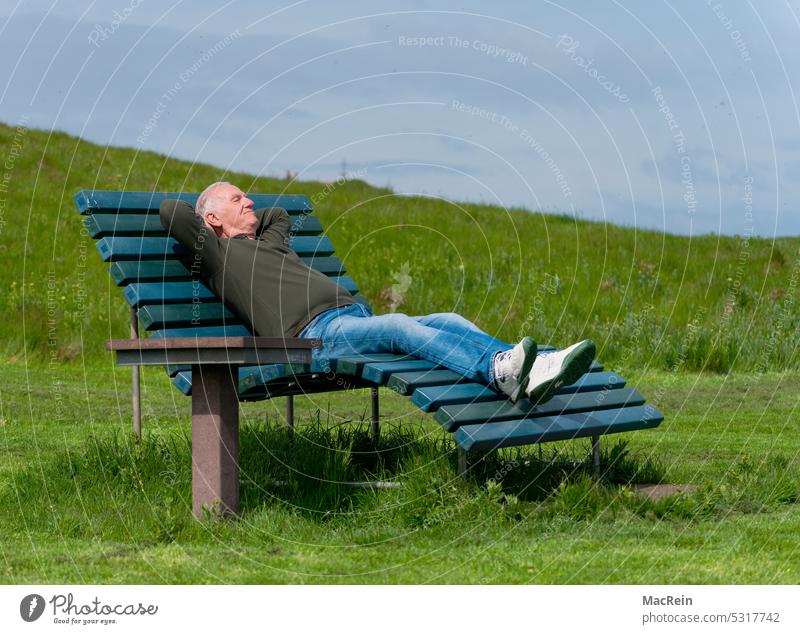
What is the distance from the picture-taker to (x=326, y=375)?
568 centimetres

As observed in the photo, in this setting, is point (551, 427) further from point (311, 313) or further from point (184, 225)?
point (184, 225)

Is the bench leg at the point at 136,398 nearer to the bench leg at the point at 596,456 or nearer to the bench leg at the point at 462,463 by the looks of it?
the bench leg at the point at 462,463

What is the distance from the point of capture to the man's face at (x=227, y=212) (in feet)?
20.0

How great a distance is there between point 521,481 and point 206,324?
1.86m

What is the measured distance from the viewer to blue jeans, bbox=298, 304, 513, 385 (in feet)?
17.2

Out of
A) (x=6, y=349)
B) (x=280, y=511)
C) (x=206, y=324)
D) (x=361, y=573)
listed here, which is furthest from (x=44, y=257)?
(x=361, y=573)

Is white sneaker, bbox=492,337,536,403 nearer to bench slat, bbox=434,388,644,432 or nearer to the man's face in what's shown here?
bench slat, bbox=434,388,644,432

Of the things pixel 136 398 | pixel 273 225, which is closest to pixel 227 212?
pixel 273 225

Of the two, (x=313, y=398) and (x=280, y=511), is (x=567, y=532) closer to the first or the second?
(x=280, y=511)
